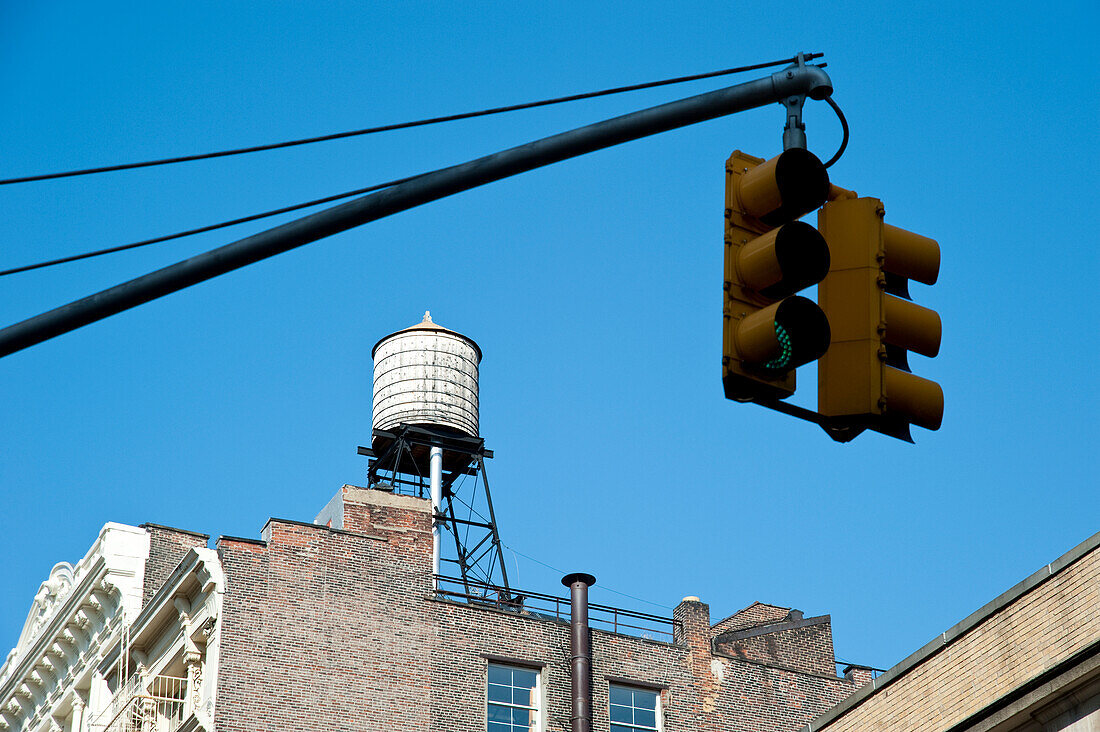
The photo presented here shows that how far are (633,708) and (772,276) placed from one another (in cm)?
Answer: 3040

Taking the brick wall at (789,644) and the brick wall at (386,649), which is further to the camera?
the brick wall at (789,644)

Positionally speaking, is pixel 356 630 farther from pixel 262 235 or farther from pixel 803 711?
pixel 262 235

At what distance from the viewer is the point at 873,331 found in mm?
7766

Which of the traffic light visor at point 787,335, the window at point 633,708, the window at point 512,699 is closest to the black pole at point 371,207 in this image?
the traffic light visor at point 787,335

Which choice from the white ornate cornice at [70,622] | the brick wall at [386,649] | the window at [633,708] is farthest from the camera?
the white ornate cornice at [70,622]

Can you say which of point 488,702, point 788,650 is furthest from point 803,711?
point 488,702

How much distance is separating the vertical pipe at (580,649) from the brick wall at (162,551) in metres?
9.66

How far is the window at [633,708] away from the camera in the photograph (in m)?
36.6

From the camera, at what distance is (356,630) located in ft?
113

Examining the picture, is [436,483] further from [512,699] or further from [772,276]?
[772,276]

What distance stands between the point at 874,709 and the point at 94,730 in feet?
76.4

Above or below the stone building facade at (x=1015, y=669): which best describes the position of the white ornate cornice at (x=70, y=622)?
above

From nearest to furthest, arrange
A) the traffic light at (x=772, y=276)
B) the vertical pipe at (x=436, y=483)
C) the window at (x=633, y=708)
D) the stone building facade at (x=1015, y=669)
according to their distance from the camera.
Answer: the traffic light at (x=772, y=276), the stone building facade at (x=1015, y=669), the window at (x=633, y=708), the vertical pipe at (x=436, y=483)

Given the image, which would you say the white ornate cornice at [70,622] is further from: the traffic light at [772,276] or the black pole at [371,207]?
the traffic light at [772,276]
